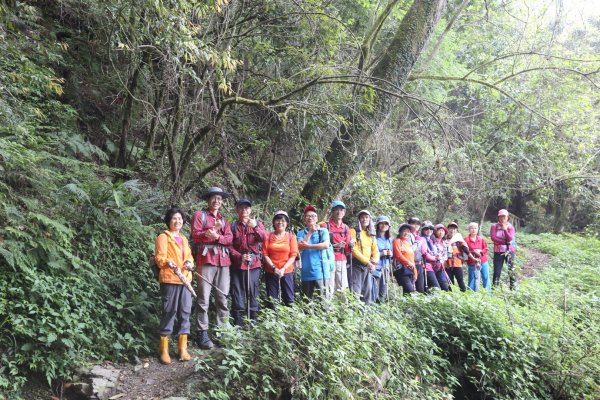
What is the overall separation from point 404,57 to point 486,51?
11736 mm

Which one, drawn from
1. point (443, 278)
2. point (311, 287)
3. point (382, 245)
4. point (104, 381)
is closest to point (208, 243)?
point (311, 287)

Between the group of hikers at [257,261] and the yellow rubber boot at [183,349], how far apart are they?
0.04 feet

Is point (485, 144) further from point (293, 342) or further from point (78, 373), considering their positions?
point (78, 373)

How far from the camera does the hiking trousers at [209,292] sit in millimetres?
6287

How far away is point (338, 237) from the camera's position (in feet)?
25.3

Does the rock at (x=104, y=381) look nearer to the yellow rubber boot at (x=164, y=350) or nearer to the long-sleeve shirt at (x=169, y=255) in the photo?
the yellow rubber boot at (x=164, y=350)

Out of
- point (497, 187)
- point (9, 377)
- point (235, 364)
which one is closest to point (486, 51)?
point (497, 187)

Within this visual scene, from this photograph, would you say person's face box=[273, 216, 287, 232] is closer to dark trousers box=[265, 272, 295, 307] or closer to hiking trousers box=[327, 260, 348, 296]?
dark trousers box=[265, 272, 295, 307]

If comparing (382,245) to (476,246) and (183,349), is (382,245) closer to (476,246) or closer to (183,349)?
(476,246)

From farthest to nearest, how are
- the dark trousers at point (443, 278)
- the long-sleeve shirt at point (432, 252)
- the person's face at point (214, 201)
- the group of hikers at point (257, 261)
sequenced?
Answer: the dark trousers at point (443, 278) < the long-sleeve shirt at point (432, 252) < the person's face at point (214, 201) < the group of hikers at point (257, 261)

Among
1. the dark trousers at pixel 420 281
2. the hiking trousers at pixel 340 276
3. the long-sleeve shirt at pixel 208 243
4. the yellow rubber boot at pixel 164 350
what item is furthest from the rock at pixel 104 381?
the dark trousers at pixel 420 281

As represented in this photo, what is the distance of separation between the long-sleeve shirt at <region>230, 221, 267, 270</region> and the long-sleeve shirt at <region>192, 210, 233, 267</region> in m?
0.22

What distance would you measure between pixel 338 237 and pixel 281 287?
1.35 meters

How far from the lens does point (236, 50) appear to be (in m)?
9.66
